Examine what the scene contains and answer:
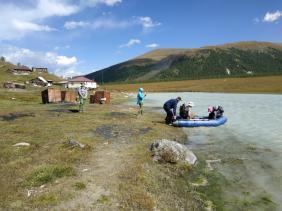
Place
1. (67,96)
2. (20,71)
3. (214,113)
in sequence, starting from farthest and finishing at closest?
Answer: 1. (20,71)
2. (67,96)
3. (214,113)

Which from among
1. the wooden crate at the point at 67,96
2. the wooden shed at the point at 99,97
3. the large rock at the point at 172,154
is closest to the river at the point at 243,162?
the large rock at the point at 172,154

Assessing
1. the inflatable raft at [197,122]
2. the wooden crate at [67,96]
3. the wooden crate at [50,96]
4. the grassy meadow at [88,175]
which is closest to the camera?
the grassy meadow at [88,175]

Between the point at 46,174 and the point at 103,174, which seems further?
the point at 103,174

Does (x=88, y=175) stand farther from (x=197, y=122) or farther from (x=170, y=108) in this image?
(x=197, y=122)

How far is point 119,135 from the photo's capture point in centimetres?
2277

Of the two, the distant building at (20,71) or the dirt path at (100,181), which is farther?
the distant building at (20,71)

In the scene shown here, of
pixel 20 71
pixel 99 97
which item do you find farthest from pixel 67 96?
pixel 20 71

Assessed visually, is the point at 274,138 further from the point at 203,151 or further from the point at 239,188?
the point at 239,188

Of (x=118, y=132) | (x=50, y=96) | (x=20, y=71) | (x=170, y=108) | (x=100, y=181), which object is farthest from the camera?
(x=20, y=71)

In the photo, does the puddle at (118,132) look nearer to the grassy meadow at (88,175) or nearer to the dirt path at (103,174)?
the dirt path at (103,174)

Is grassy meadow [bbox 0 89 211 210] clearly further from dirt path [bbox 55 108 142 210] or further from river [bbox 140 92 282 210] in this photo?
river [bbox 140 92 282 210]

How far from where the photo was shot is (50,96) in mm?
50094

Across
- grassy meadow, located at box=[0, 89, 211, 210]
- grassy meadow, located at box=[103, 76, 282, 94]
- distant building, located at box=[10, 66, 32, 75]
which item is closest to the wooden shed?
grassy meadow, located at box=[0, 89, 211, 210]

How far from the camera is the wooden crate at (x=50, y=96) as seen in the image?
5006 centimetres
